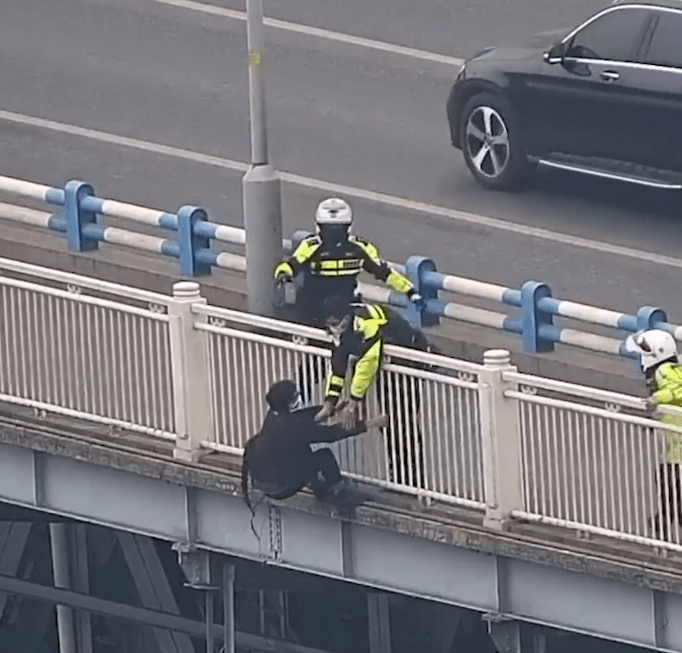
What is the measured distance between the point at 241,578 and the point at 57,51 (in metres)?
10.7

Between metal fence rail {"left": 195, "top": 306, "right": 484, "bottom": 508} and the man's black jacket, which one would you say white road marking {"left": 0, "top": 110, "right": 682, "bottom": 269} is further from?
the man's black jacket

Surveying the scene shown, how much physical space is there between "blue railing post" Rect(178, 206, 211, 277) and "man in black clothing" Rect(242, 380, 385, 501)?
211 inches

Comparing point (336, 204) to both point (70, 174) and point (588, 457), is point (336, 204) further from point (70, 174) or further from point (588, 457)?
point (70, 174)

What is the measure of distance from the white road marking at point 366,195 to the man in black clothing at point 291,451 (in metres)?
7.13

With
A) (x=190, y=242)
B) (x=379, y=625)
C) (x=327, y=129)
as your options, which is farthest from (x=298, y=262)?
(x=327, y=129)

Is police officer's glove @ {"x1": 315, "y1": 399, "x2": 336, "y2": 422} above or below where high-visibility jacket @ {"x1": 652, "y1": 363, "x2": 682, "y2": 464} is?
above

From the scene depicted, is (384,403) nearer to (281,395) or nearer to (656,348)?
(281,395)

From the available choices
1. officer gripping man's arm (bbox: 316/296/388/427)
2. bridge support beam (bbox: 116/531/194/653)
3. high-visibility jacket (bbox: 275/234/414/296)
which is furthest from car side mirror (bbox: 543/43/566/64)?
officer gripping man's arm (bbox: 316/296/388/427)

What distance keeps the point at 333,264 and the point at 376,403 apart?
4.30ft

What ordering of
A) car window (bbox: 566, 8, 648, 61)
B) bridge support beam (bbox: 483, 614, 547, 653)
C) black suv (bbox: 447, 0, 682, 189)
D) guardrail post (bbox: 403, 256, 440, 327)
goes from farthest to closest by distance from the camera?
car window (bbox: 566, 8, 648, 61) < black suv (bbox: 447, 0, 682, 189) < guardrail post (bbox: 403, 256, 440, 327) < bridge support beam (bbox: 483, 614, 547, 653)

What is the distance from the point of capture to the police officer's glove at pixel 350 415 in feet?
60.1

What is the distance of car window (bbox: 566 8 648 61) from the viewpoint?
26.4 m

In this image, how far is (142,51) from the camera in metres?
31.7

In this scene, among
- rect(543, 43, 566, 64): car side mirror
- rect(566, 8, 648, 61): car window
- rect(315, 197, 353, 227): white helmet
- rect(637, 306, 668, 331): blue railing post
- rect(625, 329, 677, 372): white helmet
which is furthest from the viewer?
rect(543, 43, 566, 64): car side mirror
